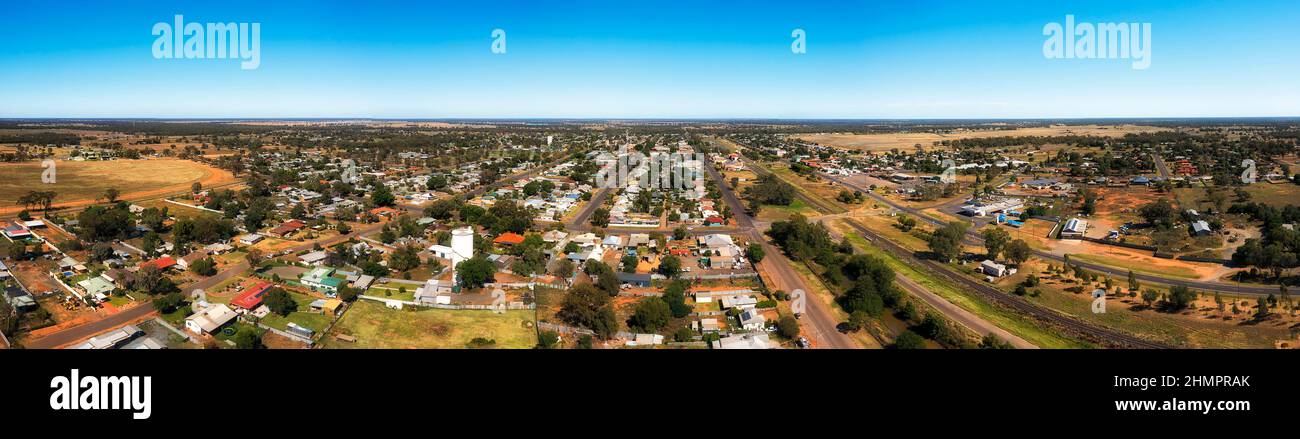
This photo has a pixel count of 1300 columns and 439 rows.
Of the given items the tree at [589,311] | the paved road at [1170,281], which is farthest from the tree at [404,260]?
the paved road at [1170,281]

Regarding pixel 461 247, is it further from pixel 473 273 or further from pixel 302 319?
pixel 302 319

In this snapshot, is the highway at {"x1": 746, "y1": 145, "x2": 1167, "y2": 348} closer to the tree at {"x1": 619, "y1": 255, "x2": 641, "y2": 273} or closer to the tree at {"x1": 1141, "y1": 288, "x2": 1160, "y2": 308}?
the tree at {"x1": 1141, "y1": 288, "x2": 1160, "y2": 308}

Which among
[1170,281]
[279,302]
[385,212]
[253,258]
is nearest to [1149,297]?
[1170,281]

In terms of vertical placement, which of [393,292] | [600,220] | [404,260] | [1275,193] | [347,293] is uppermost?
[1275,193]

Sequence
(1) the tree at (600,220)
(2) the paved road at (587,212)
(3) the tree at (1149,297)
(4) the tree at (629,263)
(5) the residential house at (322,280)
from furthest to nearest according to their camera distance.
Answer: (2) the paved road at (587,212), (1) the tree at (600,220), (4) the tree at (629,263), (5) the residential house at (322,280), (3) the tree at (1149,297)

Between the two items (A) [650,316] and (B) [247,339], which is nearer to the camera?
(B) [247,339]

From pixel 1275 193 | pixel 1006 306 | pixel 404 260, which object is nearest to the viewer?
pixel 1006 306

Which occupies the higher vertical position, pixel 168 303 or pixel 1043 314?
pixel 168 303

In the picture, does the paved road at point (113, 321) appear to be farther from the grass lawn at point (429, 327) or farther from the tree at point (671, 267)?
the tree at point (671, 267)
